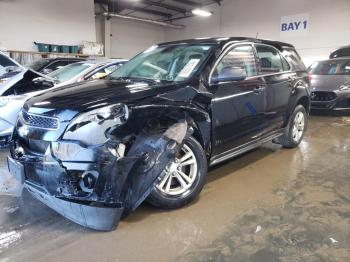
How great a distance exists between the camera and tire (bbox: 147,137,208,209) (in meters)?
2.60

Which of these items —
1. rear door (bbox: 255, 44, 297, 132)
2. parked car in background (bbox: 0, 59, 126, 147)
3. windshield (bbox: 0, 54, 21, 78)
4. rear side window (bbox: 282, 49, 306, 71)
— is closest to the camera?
rear door (bbox: 255, 44, 297, 132)

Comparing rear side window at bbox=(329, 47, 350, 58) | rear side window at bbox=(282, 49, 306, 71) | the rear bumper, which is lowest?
the rear bumper

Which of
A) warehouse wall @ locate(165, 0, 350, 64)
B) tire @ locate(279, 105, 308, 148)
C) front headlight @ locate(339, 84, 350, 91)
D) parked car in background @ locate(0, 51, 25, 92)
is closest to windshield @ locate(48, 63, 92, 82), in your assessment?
parked car in background @ locate(0, 51, 25, 92)

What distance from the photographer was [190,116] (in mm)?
2697

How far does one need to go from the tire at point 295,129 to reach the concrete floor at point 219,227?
0.98 metres

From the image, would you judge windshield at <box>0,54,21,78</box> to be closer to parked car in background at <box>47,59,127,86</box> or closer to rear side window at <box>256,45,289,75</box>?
parked car in background at <box>47,59,127,86</box>

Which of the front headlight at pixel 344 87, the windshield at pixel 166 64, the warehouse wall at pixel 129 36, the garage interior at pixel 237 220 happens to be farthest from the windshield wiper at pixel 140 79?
the warehouse wall at pixel 129 36

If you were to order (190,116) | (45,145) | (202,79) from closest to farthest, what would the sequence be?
(45,145) < (190,116) < (202,79)

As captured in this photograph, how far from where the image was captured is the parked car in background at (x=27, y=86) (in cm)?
403

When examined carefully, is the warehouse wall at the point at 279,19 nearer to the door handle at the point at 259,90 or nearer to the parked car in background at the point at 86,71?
the parked car in background at the point at 86,71

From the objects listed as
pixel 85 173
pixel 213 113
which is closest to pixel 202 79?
pixel 213 113

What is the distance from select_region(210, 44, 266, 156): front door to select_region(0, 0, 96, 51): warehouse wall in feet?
31.9

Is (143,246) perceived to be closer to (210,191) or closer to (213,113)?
(210,191)

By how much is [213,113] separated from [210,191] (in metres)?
0.80
